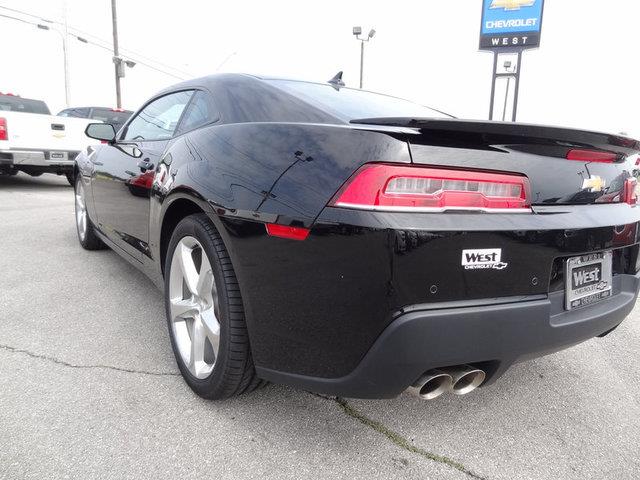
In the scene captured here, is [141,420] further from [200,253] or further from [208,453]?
[200,253]

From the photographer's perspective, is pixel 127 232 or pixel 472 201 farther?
pixel 127 232

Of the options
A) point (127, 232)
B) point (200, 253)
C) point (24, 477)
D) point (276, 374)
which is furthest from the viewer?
point (127, 232)

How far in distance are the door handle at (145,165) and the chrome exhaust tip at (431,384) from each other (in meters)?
1.82

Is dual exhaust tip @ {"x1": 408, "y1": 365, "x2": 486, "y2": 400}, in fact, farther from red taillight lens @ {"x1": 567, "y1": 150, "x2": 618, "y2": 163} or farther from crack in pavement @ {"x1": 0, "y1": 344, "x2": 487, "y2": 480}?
red taillight lens @ {"x1": 567, "y1": 150, "x2": 618, "y2": 163}

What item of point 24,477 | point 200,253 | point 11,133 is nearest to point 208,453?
point 24,477

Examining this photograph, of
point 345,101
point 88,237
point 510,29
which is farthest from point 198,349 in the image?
point 510,29

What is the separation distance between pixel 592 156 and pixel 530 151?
362mm

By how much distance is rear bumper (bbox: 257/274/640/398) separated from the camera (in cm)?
141

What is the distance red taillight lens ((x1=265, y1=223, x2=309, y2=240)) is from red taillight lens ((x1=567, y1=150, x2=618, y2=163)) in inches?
39.1

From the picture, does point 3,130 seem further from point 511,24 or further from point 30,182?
point 511,24

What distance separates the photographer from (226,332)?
180cm

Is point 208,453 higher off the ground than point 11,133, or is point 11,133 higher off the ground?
point 11,133

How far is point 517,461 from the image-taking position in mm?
1757

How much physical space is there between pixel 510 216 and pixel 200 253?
52.1 inches
